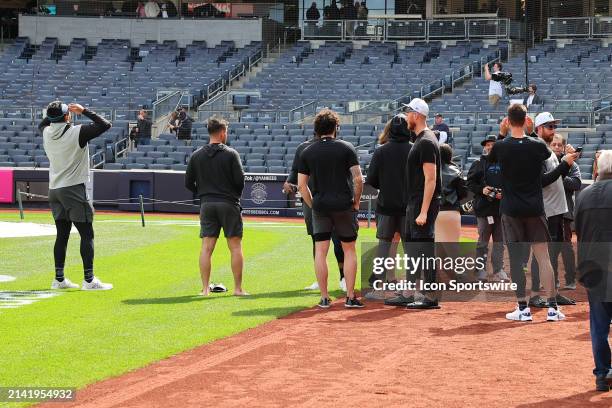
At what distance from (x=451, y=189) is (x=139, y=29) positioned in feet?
126

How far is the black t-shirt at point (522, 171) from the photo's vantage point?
33.5 ft

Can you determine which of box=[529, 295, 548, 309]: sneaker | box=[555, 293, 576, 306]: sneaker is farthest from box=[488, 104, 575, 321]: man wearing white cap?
box=[555, 293, 576, 306]: sneaker

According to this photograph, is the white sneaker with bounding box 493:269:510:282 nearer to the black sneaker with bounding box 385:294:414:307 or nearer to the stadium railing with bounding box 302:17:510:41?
the black sneaker with bounding box 385:294:414:307

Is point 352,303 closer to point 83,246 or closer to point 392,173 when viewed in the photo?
point 392,173

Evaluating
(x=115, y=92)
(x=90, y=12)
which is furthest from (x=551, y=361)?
(x=90, y=12)

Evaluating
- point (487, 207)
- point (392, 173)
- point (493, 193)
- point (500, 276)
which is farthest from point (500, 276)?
point (392, 173)

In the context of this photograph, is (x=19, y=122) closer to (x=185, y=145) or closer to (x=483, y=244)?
(x=185, y=145)

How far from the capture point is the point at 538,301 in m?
11.4

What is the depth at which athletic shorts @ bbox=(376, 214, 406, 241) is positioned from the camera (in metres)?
11.5

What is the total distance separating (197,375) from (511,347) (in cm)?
273

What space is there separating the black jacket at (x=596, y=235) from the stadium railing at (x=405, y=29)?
3798cm

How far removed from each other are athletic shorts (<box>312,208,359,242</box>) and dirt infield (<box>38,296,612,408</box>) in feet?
2.81

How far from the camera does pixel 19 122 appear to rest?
126 feet

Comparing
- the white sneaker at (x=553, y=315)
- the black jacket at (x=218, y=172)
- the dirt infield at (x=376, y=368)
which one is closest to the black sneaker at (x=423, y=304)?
the dirt infield at (x=376, y=368)
